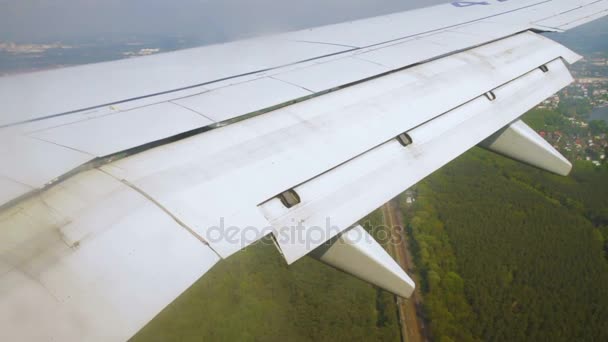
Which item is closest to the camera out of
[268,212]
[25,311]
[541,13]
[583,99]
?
[25,311]

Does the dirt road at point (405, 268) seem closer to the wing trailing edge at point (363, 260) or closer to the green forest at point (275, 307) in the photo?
the green forest at point (275, 307)

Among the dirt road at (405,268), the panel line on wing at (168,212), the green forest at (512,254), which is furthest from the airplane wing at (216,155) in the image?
the green forest at (512,254)

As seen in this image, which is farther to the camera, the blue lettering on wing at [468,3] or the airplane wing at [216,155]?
the blue lettering on wing at [468,3]

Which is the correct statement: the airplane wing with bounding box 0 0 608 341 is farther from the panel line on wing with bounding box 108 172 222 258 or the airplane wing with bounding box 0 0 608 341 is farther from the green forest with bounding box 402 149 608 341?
the green forest with bounding box 402 149 608 341

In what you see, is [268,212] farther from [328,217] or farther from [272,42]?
[272,42]


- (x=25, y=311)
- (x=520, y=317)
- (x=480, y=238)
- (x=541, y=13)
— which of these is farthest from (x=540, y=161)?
(x=480, y=238)
